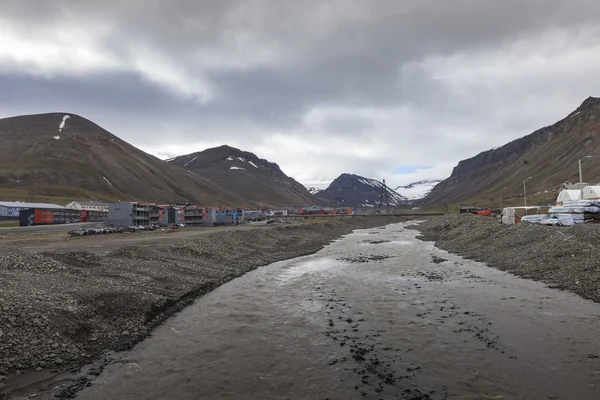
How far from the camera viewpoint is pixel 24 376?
13992 mm

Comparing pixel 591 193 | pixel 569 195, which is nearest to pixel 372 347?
pixel 591 193

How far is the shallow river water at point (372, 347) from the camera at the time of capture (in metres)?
13.8

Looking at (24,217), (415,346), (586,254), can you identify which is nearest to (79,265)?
(415,346)

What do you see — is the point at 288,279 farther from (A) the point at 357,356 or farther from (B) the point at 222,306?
(A) the point at 357,356

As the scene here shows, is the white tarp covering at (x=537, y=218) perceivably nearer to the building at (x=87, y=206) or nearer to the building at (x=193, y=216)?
the building at (x=193, y=216)

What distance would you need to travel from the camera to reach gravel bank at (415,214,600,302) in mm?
28859

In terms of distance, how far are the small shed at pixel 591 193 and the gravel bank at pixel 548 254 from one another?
26.9 m

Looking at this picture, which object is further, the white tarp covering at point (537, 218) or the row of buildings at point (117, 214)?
the row of buildings at point (117, 214)

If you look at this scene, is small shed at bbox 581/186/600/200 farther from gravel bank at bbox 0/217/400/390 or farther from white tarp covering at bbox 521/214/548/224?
gravel bank at bbox 0/217/400/390

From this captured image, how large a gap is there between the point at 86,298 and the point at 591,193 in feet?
277

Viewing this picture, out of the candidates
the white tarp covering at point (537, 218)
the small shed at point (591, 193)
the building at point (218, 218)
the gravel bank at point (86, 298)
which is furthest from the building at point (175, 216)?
the small shed at point (591, 193)

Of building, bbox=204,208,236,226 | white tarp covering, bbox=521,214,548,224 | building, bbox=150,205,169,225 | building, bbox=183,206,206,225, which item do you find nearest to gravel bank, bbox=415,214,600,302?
white tarp covering, bbox=521,214,548,224

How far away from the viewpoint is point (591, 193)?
70875 mm

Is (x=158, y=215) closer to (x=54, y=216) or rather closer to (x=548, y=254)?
(x=54, y=216)
